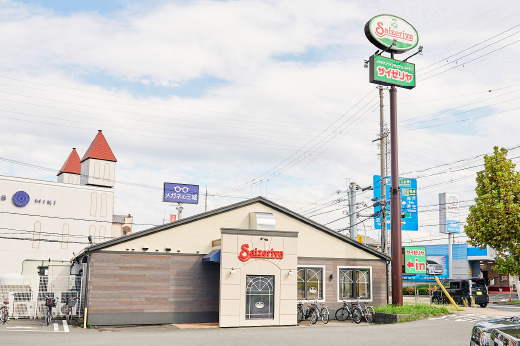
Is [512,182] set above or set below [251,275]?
above

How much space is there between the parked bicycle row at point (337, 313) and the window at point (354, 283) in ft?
3.45

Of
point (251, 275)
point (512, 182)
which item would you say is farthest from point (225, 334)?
point (512, 182)

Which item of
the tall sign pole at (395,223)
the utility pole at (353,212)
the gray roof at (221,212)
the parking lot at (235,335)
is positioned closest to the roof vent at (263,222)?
the gray roof at (221,212)

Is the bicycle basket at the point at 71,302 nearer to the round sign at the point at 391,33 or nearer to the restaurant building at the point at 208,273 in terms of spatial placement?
the restaurant building at the point at 208,273

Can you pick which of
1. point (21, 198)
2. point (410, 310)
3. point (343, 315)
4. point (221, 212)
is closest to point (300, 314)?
point (343, 315)

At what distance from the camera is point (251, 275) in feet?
79.0

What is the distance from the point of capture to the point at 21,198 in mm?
56219

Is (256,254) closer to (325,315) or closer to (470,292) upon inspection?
(325,315)

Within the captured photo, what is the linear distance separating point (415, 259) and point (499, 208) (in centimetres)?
894

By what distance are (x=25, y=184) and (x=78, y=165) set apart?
58.5 ft

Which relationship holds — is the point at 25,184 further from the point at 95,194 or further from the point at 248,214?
the point at 248,214

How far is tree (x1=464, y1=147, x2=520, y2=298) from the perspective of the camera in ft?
109

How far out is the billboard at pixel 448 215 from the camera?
199 feet

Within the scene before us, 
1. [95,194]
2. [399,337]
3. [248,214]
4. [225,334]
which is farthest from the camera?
[95,194]
